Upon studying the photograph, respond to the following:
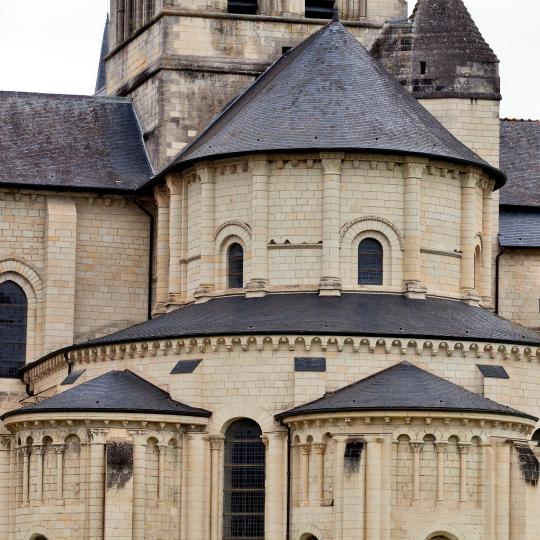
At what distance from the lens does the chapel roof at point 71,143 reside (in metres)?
75.9

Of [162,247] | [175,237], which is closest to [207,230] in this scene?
[175,237]

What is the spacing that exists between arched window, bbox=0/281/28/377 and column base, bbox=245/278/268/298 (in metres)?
10.1

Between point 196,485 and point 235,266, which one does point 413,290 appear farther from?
point 196,485

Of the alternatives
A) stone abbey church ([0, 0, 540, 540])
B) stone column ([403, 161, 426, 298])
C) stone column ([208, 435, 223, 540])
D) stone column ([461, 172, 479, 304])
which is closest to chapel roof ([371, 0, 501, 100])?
stone abbey church ([0, 0, 540, 540])

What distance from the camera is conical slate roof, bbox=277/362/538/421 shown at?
62812 millimetres

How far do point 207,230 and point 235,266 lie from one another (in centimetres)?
142

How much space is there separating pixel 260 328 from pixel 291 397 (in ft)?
6.96

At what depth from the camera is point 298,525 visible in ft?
211

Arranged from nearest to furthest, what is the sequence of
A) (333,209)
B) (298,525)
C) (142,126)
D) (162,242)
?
(298,525) → (333,209) → (162,242) → (142,126)

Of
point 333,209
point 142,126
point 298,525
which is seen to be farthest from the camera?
point 142,126

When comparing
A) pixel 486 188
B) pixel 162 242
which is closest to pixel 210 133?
pixel 162 242

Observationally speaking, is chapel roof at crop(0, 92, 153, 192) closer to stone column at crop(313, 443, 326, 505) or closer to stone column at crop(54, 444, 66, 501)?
stone column at crop(54, 444, 66, 501)

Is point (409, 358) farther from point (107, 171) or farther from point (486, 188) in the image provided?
point (107, 171)

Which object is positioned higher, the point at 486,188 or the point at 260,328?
the point at 486,188
